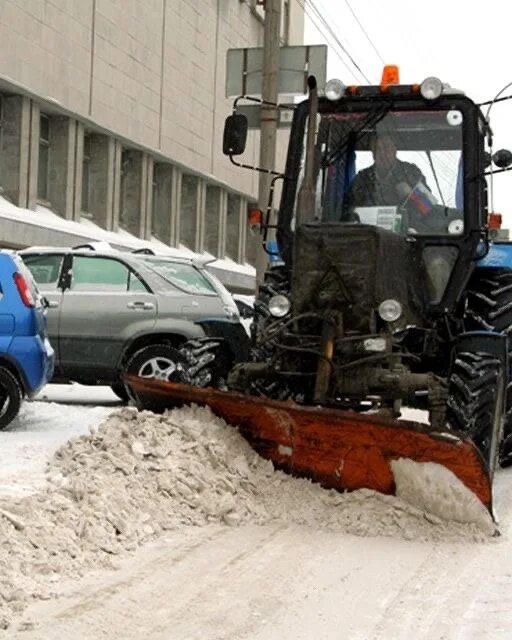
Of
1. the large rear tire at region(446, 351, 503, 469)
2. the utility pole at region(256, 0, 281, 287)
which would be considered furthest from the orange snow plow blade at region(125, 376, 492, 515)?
the utility pole at region(256, 0, 281, 287)

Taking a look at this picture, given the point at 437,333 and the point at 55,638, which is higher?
the point at 437,333

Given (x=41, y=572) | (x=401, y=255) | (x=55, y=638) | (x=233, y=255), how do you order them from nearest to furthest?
(x=55, y=638) < (x=41, y=572) < (x=401, y=255) < (x=233, y=255)

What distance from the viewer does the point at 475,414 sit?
697 cm

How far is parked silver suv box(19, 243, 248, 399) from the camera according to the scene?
1160cm

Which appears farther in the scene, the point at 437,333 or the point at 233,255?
the point at 233,255

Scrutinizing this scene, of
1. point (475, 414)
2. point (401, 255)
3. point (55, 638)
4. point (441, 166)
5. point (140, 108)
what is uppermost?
point (140, 108)

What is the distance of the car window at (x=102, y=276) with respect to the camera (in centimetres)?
1189

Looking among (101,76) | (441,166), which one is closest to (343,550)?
(441,166)

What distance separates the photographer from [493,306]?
8500 mm

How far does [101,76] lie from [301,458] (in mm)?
21465

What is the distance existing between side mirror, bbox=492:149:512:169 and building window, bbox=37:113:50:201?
18.3 meters

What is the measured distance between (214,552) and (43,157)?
834 inches

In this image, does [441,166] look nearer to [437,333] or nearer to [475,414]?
[437,333]

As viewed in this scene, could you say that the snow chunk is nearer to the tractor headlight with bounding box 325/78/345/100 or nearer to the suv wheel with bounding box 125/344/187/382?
the tractor headlight with bounding box 325/78/345/100
